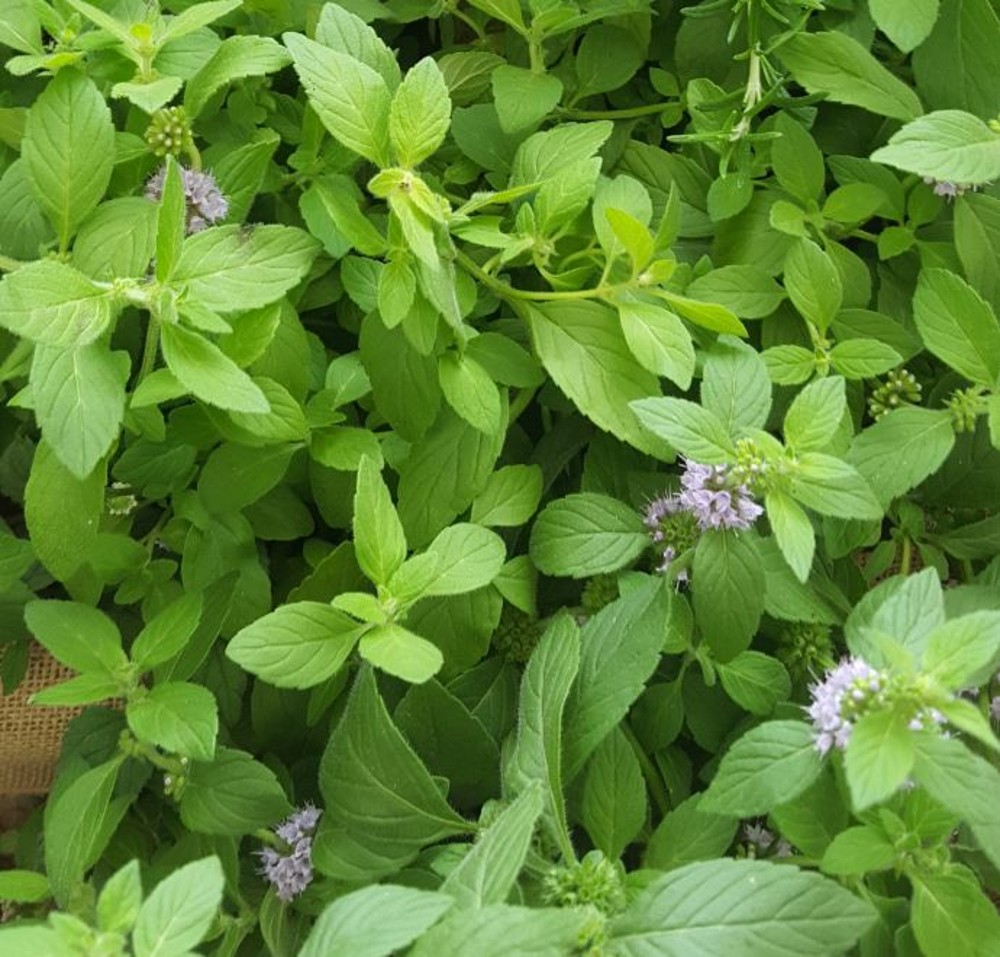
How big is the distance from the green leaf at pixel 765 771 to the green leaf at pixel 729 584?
8 cm

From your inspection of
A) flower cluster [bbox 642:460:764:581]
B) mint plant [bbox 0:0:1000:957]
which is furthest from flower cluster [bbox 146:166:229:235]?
flower cluster [bbox 642:460:764:581]

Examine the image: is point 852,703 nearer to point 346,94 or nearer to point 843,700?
point 843,700

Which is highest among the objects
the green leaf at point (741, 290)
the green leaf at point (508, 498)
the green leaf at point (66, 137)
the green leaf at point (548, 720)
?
the green leaf at point (66, 137)

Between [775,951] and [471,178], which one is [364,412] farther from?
[775,951]

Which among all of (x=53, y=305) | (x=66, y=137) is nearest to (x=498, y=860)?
(x=53, y=305)

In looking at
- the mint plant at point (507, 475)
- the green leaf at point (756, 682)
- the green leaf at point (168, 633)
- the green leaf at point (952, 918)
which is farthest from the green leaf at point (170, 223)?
the green leaf at point (952, 918)

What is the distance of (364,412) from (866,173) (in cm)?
40

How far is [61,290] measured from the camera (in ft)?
1.91

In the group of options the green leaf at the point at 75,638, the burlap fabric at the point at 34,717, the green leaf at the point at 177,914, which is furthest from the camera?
the burlap fabric at the point at 34,717

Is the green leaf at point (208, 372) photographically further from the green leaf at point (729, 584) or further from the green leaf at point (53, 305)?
the green leaf at point (729, 584)

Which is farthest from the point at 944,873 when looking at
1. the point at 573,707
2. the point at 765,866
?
the point at 573,707

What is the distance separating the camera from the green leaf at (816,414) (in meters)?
0.67

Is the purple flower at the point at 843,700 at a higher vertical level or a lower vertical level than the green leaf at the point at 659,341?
lower

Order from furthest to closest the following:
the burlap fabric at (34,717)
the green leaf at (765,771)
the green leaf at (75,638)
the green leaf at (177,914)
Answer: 1. the burlap fabric at (34,717)
2. the green leaf at (75,638)
3. the green leaf at (765,771)
4. the green leaf at (177,914)
